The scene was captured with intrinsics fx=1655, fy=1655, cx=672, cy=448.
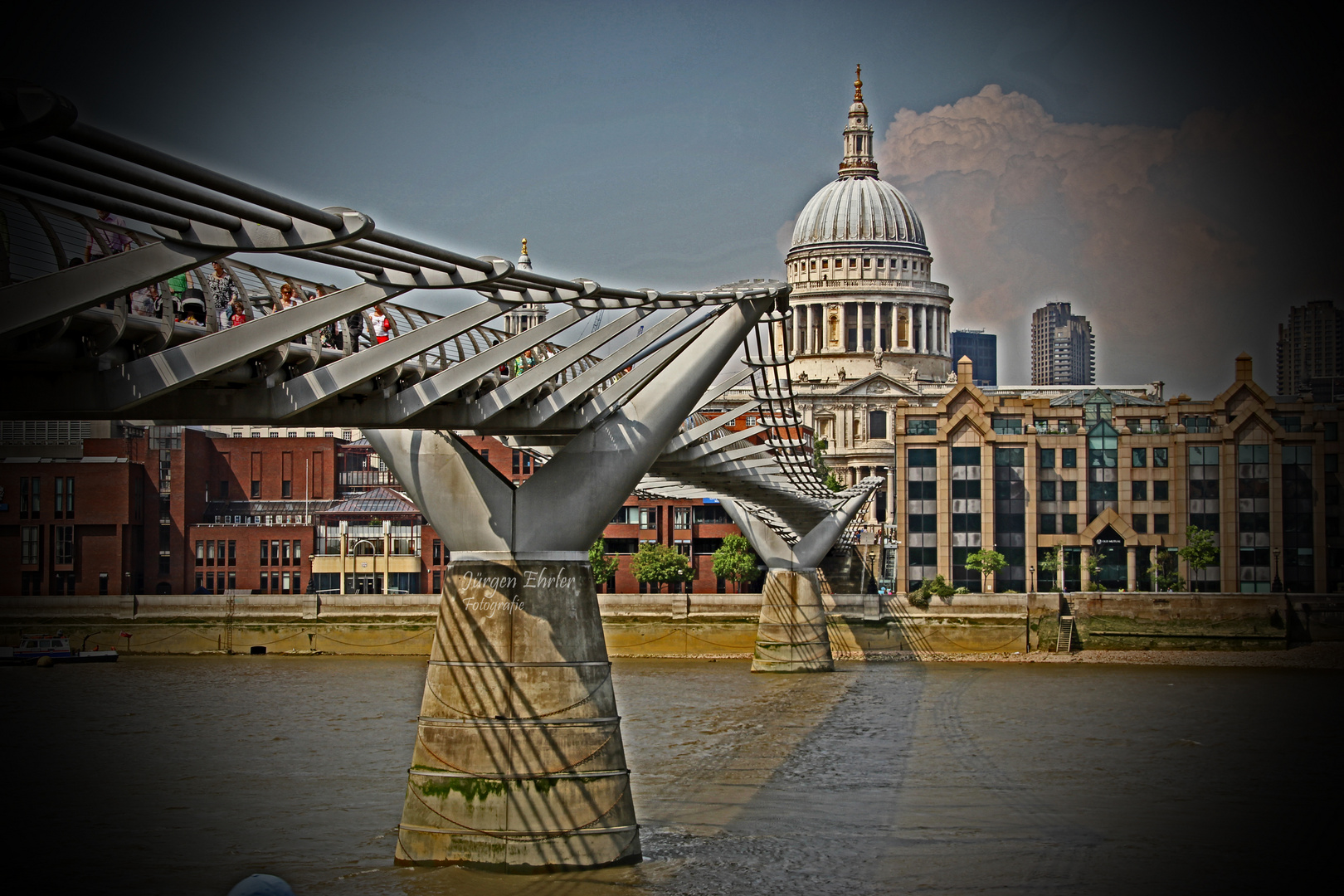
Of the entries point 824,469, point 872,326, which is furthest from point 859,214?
point 824,469

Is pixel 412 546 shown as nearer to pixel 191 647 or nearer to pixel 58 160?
pixel 191 647

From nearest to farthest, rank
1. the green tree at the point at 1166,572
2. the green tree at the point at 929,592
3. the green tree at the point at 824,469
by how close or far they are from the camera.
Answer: the green tree at the point at 929,592, the green tree at the point at 1166,572, the green tree at the point at 824,469

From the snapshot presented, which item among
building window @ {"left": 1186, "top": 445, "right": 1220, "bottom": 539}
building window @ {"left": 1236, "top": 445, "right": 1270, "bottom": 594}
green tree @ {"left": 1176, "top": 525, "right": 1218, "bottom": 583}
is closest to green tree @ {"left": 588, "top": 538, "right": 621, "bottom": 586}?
green tree @ {"left": 1176, "top": 525, "right": 1218, "bottom": 583}

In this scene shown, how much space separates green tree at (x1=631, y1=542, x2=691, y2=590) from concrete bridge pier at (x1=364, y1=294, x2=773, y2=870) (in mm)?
57118

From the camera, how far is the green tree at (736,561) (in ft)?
264

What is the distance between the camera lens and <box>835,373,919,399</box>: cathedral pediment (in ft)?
386

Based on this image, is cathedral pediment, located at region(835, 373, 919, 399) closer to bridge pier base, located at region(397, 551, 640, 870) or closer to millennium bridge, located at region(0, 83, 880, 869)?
millennium bridge, located at region(0, 83, 880, 869)

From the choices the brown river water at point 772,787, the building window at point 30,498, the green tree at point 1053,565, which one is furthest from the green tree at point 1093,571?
the building window at point 30,498

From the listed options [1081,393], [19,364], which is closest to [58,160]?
[19,364]

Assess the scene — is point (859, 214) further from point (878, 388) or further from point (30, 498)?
point (30, 498)

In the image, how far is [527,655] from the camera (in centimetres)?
2128

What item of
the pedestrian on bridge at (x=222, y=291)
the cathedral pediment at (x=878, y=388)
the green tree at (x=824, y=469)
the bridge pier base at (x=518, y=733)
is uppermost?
the cathedral pediment at (x=878, y=388)

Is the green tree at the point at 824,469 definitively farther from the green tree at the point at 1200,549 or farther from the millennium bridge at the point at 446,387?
the millennium bridge at the point at 446,387

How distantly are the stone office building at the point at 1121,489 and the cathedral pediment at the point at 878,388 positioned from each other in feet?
112
